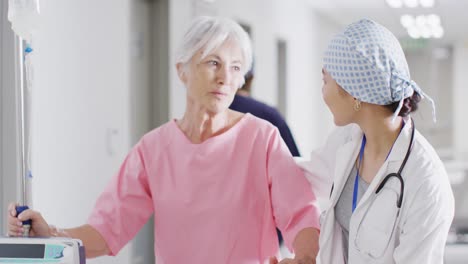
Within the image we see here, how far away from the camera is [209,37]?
81.0 inches

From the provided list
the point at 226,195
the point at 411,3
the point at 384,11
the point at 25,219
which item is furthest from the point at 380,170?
the point at 384,11

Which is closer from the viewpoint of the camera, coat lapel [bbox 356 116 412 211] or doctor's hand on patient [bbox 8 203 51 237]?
coat lapel [bbox 356 116 412 211]

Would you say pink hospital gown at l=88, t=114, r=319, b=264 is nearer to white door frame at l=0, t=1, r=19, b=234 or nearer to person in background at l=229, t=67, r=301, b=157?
white door frame at l=0, t=1, r=19, b=234

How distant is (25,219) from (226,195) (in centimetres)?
50

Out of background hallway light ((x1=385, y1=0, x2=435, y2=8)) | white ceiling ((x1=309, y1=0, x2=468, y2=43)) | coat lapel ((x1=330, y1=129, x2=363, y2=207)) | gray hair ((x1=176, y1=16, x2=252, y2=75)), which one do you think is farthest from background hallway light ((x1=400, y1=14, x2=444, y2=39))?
coat lapel ((x1=330, y1=129, x2=363, y2=207))

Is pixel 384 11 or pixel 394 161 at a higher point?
pixel 384 11

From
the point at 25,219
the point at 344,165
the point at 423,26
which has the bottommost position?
the point at 25,219

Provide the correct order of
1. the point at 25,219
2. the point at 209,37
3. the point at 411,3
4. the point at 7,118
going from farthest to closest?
the point at 411,3, the point at 7,118, the point at 209,37, the point at 25,219

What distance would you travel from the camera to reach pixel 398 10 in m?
9.72

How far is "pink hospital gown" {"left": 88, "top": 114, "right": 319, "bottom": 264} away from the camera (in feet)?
6.74

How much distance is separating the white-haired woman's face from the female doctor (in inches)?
12.3

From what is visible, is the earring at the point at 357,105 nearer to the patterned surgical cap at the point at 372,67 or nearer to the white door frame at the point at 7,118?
the patterned surgical cap at the point at 372,67

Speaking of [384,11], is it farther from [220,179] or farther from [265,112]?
[220,179]

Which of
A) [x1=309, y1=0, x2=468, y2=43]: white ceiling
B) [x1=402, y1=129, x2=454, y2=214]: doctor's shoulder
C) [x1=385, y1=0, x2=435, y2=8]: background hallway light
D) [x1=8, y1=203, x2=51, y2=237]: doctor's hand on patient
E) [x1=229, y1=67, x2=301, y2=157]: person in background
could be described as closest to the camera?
[x1=402, y1=129, x2=454, y2=214]: doctor's shoulder
